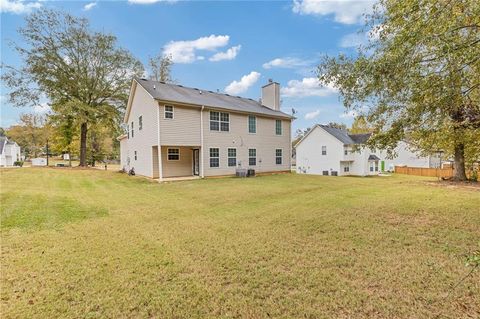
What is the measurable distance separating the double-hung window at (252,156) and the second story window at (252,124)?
138 cm

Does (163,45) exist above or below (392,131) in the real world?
above

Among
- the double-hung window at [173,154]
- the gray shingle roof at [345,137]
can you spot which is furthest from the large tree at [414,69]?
the gray shingle roof at [345,137]

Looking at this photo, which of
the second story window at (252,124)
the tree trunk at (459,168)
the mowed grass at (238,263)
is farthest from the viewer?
the second story window at (252,124)

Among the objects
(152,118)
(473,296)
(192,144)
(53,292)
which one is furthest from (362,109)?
(152,118)

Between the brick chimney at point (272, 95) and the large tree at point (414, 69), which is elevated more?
the brick chimney at point (272, 95)

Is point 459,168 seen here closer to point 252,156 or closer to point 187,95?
point 252,156

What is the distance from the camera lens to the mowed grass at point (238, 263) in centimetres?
260

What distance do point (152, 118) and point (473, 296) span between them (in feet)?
50.4

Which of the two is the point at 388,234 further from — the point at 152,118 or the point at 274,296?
the point at 152,118

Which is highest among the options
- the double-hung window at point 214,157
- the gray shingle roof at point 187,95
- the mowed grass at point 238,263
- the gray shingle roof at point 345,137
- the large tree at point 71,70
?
the large tree at point 71,70

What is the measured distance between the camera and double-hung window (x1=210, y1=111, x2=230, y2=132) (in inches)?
650

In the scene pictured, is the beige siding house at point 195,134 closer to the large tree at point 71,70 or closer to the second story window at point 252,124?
the second story window at point 252,124

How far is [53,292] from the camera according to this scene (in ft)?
9.36

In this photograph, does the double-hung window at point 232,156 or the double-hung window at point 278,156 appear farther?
the double-hung window at point 278,156
